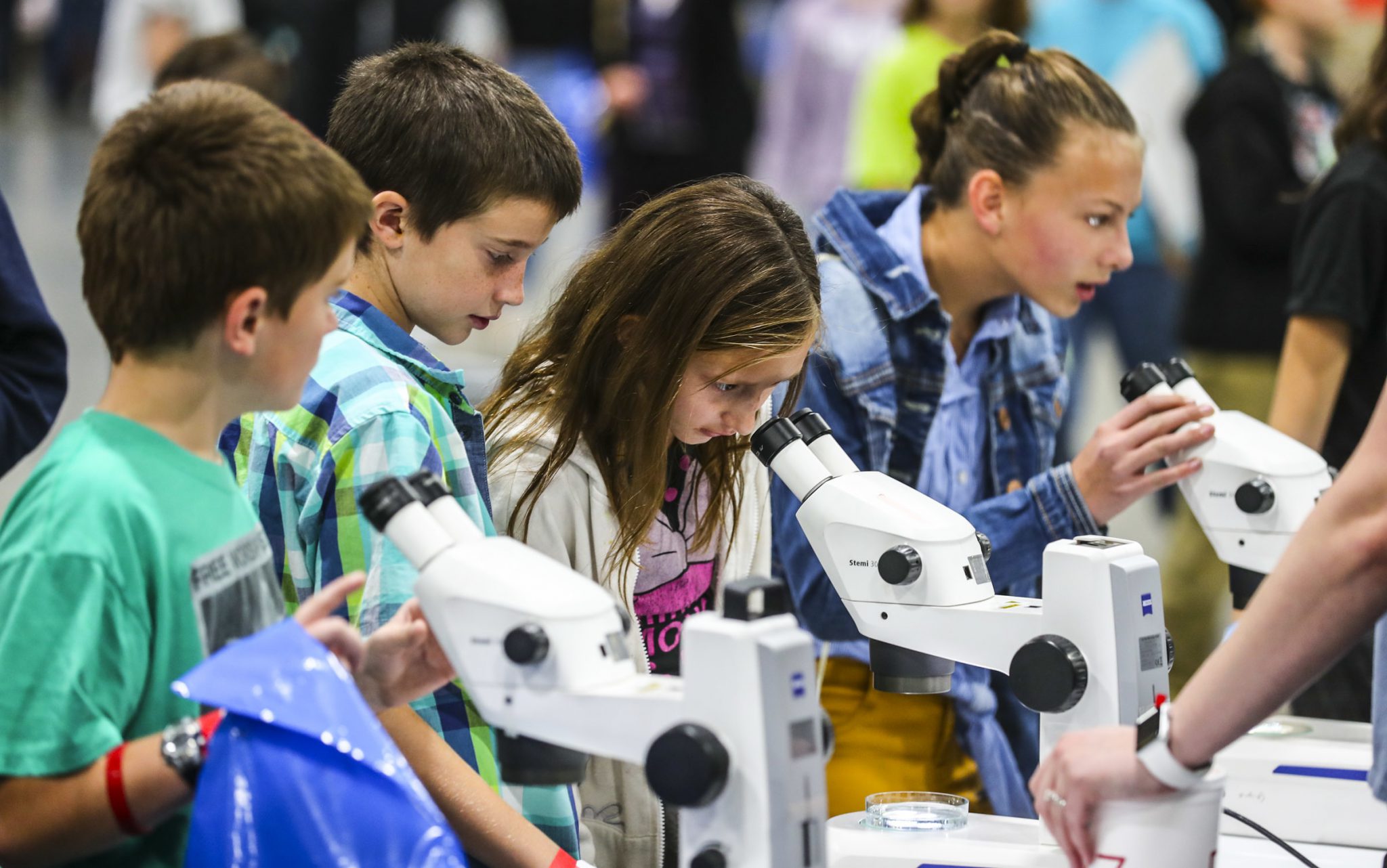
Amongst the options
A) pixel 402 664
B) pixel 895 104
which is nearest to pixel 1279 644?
pixel 402 664

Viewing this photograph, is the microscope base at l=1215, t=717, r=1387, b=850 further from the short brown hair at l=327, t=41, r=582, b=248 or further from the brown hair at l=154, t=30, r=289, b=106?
the brown hair at l=154, t=30, r=289, b=106

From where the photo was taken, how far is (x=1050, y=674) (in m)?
1.67

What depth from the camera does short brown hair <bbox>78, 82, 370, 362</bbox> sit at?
129cm

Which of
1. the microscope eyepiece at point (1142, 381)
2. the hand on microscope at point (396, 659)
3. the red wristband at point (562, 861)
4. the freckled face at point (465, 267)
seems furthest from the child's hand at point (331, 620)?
the microscope eyepiece at point (1142, 381)

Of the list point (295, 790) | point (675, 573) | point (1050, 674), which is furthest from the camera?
point (675, 573)

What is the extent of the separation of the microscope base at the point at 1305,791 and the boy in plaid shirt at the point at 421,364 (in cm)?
96

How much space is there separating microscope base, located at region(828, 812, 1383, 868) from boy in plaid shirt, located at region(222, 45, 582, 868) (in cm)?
Result: 32

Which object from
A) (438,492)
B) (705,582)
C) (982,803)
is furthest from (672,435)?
(982,803)

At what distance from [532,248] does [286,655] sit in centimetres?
70

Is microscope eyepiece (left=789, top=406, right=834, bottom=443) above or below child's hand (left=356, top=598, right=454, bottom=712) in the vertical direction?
above

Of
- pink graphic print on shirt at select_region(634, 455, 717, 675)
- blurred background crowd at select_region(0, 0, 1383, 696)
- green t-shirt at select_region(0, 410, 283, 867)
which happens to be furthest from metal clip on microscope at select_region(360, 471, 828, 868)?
blurred background crowd at select_region(0, 0, 1383, 696)

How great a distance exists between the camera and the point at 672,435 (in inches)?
76.8

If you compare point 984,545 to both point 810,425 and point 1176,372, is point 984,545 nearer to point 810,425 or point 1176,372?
point 810,425

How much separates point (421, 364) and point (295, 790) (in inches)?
22.4
